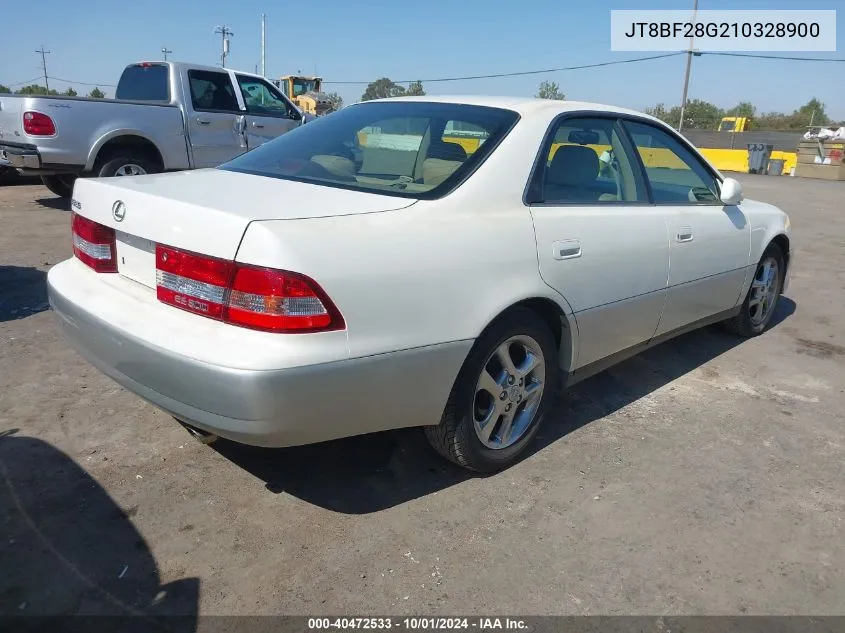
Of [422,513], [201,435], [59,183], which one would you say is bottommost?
[422,513]

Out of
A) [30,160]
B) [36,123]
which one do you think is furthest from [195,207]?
[36,123]

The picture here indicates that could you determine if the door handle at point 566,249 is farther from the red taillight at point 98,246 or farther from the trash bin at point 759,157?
the trash bin at point 759,157

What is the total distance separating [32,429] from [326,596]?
5.91 feet

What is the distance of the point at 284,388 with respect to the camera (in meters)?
2.07

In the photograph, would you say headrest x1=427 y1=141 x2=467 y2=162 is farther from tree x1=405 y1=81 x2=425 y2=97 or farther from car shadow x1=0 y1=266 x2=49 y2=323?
car shadow x1=0 y1=266 x2=49 y2=323

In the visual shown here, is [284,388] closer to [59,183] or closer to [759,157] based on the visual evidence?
[59,183]

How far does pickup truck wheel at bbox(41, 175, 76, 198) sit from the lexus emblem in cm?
748

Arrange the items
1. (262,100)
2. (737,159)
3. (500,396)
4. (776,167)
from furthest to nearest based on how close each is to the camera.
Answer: (737,159)
(776,167)
(262,100)
(500,396)

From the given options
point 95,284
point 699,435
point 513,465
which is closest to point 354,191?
point 95,284

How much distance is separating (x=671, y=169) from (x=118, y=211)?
10.2 ft

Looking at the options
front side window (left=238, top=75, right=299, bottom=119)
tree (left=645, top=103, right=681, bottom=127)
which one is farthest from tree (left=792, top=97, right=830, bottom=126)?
front side window (left=238, top=75, right=299, bottom=119)

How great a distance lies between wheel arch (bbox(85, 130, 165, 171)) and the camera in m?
8.01

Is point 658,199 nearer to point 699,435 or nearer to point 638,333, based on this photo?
point 638,333

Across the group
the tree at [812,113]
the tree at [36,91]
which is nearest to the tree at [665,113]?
the tree at [812,113]
